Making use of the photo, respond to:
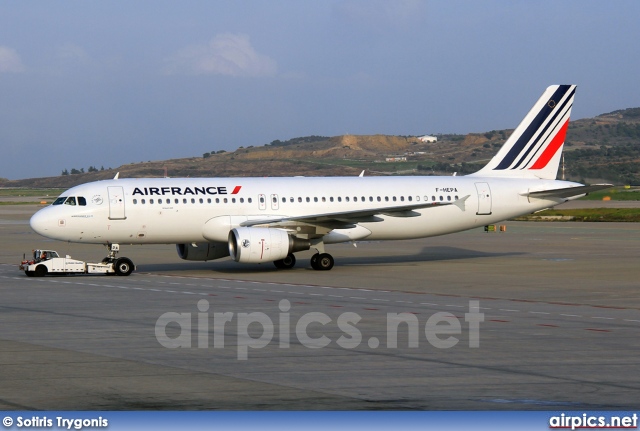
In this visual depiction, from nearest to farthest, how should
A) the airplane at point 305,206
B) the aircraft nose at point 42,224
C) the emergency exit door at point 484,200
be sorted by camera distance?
the aircraft nose at point 42,224 < the airplane at point 305,206 < the emergency exit door at point 484,200

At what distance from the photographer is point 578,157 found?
134 m

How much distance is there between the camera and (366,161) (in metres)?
135

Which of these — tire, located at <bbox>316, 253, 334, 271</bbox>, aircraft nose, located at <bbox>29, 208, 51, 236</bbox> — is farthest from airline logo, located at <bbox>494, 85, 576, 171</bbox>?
aircraft nose, located at <bbox>29, 208, 51, 236</bbox>

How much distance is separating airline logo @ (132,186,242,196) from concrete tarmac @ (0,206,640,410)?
2851 mm

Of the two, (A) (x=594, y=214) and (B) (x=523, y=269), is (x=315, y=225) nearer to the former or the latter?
(B) (x=523, y=269)

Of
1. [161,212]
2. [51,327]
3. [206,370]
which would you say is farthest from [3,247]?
[206,370]

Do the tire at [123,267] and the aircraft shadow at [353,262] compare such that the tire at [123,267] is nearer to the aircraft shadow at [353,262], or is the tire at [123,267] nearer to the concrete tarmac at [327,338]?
the concrete tarmac at [327,338]

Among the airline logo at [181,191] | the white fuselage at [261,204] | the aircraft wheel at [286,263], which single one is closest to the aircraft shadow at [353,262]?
the aircraft wheel at [286,263]

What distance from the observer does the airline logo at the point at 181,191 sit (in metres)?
34.7

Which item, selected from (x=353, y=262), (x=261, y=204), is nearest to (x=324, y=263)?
(x=261, y=204)

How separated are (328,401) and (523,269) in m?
23.4

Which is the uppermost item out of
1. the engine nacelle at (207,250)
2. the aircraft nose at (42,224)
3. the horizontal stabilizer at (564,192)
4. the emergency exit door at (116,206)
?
the horizontal stabilizer at (564,192)

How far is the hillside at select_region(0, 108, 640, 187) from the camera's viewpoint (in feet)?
325

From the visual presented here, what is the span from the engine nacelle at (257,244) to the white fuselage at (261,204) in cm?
215
